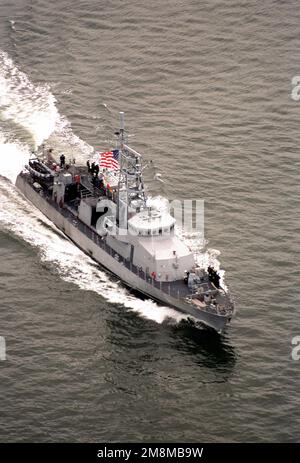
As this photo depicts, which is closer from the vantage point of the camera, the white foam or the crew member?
the crew member

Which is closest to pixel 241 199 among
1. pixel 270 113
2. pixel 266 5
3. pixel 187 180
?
pixel 187 180

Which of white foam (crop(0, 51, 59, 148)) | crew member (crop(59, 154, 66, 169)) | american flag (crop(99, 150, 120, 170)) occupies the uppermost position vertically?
white foam (crop(0, 51, 59, 148))

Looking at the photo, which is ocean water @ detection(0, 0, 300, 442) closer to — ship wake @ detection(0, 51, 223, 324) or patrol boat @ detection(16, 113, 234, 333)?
ship wake @ detection(0, 51, 223, 324)

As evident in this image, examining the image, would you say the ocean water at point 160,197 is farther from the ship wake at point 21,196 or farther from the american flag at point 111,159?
the american flag at point 111,159

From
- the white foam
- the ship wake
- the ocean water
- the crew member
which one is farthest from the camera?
the white foam

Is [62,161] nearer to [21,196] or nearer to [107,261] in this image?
[21,196]

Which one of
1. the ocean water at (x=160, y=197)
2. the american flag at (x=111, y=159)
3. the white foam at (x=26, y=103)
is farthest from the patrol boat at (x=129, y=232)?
the white foam at (x=26, y=103)

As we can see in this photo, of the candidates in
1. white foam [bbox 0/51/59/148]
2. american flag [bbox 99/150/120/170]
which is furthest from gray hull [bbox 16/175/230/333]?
white foam [bbox 0/51/59/148]
